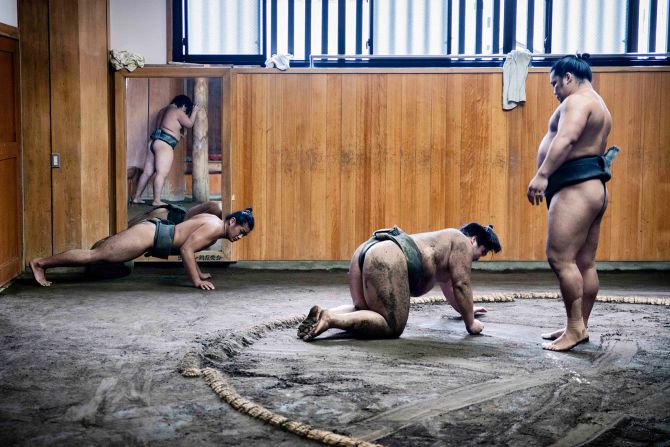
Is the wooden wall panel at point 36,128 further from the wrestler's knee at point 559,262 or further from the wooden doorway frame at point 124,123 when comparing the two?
the wrestler's knee at point 559,262

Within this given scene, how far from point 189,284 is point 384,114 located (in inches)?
69.2

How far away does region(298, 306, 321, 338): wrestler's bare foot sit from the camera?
388 centimetres

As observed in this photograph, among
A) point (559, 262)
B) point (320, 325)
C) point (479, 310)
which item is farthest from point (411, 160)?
point (320, 325)

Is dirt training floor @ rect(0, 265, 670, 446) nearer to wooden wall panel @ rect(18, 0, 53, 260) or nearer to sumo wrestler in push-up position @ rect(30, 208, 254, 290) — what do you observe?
sumo wrestler in push-up position @ rect(30, 208, 254, 290)

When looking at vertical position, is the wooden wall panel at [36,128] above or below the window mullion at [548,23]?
below

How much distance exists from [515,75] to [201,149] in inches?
85.1

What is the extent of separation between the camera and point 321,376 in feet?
10.9

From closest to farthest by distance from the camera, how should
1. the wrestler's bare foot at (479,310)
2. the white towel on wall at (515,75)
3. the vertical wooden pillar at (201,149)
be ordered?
the wrestler's bare foot at (479,310), the white towel on wall at (515,75), the vertical wooden pillar at (201,149)

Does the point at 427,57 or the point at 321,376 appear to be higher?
the point at 427,57

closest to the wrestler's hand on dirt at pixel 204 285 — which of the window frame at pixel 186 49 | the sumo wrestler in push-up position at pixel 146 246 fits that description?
the sumo wrestler in push-up position at pixel 146 246

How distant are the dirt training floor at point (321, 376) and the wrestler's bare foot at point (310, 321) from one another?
5cm

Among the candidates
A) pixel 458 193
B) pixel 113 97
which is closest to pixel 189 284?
pixel 113 97

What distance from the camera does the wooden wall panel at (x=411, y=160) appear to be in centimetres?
615

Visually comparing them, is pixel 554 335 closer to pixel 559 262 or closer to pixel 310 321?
pixel 559 262
